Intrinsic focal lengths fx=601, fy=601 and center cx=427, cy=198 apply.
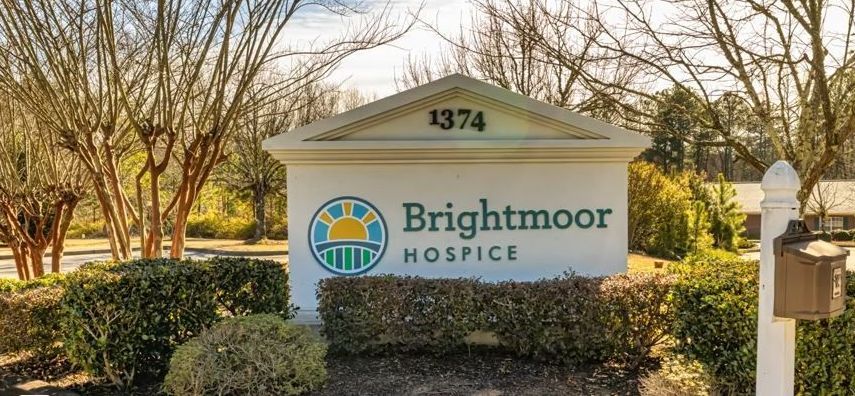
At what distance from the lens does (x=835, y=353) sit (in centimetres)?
359

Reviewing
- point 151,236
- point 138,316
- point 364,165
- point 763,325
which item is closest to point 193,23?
point 151,236

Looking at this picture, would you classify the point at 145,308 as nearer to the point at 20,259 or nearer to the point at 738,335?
the point at 738,335

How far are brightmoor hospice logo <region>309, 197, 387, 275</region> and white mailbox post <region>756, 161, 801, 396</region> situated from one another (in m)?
4.10

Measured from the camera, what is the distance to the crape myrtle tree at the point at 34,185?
9914 mm

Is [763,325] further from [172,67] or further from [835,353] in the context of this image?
[172,67]

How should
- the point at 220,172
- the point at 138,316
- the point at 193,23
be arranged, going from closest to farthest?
the point at 138,316, the point at 193,23, the point at 220,172

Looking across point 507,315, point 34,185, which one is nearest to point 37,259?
point 34,185

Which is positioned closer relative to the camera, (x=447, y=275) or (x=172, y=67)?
(x=447, y=275)

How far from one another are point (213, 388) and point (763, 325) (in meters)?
3.45

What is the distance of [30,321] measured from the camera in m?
5.33

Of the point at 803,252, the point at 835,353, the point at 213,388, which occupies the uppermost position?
the point at 803,252

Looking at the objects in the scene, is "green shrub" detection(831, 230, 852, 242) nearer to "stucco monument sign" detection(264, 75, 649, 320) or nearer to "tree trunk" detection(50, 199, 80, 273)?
"stucco monument sign" detection(264, 75, 649, 320)

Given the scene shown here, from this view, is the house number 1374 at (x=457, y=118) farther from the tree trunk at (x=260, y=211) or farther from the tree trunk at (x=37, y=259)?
the tree trunk at (x=260, y=211)

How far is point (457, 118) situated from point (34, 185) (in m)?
8.42
